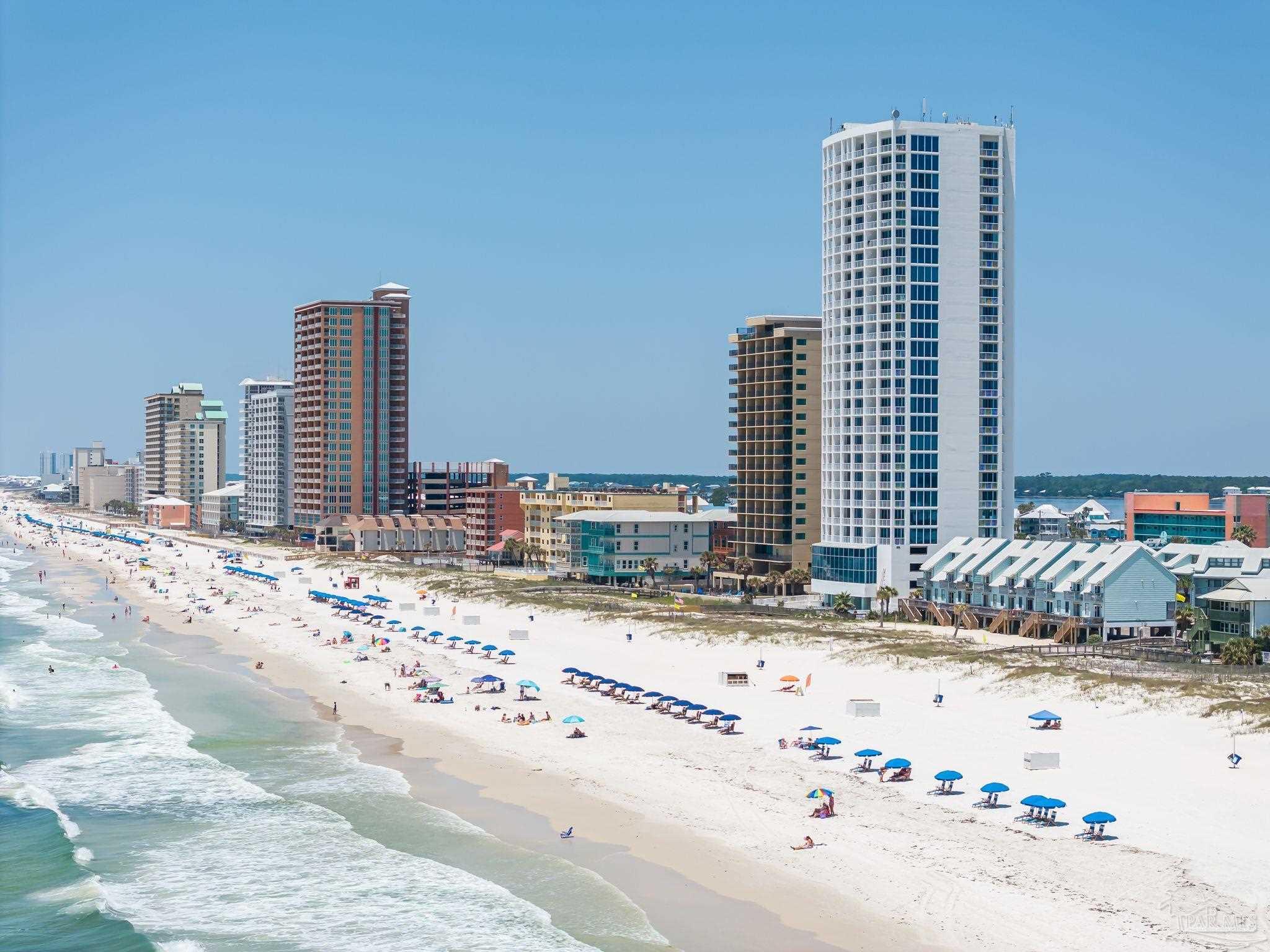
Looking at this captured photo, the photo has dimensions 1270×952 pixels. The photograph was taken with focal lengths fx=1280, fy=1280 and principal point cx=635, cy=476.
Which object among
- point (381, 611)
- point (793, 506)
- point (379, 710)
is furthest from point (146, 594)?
point (379, 710)

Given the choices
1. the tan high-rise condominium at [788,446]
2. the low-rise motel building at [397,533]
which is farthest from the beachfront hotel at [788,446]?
the low-rise motel building at [397,533]

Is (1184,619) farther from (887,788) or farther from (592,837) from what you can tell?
(592,837)

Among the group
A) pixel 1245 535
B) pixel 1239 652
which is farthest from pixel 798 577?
pixel 1239 652

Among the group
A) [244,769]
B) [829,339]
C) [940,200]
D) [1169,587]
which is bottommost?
[244,769]

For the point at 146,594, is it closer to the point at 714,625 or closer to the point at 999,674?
the point at 714,625

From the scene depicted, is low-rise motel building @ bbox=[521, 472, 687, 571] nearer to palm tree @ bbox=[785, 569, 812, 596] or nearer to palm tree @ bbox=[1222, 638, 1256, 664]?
palm tree @ bbox=[785, 569, 812, 596]

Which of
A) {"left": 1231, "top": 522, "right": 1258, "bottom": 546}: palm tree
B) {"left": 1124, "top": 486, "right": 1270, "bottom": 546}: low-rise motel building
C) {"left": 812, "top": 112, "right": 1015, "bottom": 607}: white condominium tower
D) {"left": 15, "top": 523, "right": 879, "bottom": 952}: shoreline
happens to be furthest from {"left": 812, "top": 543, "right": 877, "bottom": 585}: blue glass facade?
{"left": 15, "top": 523, "right": 879, "bottom": 952}: shoreline
